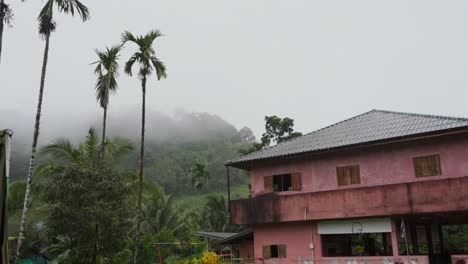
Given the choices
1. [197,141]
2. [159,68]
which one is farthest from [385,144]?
[197,141]

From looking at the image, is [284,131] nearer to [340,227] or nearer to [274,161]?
[274,161]

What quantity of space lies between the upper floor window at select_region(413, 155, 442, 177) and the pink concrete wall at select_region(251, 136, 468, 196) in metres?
0.15

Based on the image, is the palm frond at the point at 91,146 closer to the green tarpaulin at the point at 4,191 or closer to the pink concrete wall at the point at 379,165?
the pink concrete wall at the point at 379,165

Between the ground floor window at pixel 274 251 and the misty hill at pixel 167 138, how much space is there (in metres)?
40.0

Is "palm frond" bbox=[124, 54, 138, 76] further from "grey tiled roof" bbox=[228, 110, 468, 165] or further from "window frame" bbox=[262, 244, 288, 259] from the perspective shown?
"window frame" bbox=[262, 244, 288, 259]

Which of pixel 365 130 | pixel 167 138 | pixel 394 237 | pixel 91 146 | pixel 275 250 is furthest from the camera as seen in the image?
pixel 167 138

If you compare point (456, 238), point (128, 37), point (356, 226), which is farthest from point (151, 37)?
point (456, 238)

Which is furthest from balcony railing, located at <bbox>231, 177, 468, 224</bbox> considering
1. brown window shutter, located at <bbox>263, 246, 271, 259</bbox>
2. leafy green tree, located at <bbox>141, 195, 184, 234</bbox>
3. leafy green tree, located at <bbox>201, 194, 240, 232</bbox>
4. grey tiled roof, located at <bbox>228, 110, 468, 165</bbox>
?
leafy green tree, located at <bbox>201, 194, 240, 232</bbox>

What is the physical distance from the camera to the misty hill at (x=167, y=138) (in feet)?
255

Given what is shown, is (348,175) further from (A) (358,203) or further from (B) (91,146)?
(B) (91,146)

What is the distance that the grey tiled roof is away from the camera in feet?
61.0

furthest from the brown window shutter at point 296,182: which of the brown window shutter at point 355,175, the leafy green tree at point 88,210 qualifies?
the leafy green tree at point 88,210

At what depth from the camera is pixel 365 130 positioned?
21297mm

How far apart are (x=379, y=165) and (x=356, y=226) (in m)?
2.88
